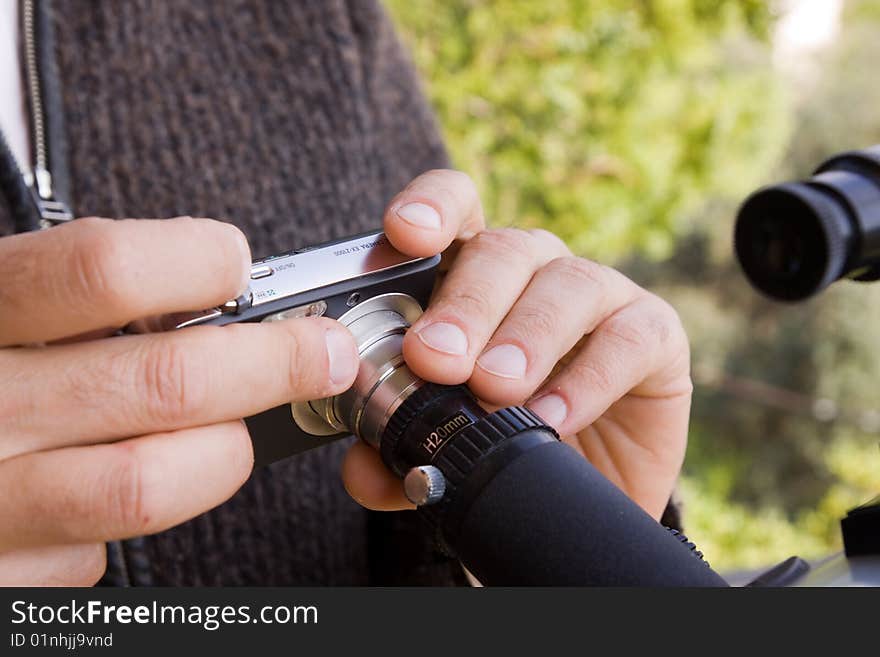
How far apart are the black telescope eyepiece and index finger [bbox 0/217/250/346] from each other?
240mm

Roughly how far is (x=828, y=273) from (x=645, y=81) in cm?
258

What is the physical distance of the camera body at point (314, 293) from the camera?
1.57 feet

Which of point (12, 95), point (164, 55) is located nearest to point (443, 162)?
point (164, 55)

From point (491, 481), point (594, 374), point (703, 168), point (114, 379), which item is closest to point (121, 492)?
point (114, 379)

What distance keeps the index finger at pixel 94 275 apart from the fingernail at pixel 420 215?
14cm

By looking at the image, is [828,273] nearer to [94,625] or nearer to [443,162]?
[94,625]

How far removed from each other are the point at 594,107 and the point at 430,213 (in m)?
2.38

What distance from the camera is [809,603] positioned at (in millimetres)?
354

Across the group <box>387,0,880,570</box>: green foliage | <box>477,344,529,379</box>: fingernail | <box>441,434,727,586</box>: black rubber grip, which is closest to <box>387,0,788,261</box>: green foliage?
<box>387,0,880,570</box>: green foliage

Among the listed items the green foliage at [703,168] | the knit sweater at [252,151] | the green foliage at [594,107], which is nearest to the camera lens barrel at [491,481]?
the knit sweater at [252,151]

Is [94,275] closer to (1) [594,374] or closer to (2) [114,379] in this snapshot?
(2) [114,379]

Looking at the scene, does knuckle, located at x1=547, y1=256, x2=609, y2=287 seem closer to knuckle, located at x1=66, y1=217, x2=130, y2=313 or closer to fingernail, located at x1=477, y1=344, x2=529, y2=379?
fingernail, located at x1=477, y1=344, x2=529, y2=379

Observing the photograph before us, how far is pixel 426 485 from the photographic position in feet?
1.51

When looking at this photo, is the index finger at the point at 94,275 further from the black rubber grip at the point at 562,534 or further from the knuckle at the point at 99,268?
the black rubber grip at the point at 562,534
